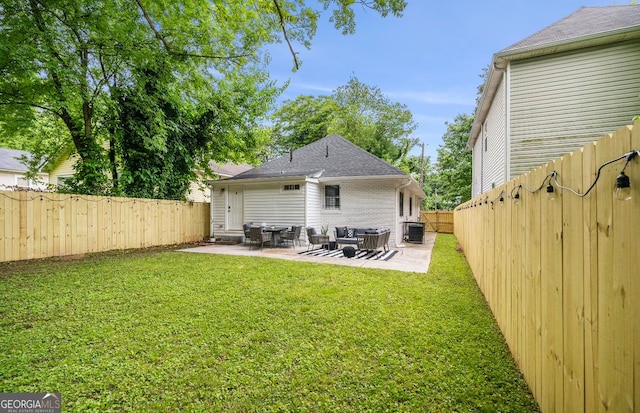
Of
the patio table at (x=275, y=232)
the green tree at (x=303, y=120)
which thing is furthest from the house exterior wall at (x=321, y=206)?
the green tree at (x=303, y=120)

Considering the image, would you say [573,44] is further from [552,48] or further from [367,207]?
[367,207]

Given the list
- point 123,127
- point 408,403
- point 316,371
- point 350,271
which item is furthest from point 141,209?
point 408,403

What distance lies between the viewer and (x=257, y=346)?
3.04 metres

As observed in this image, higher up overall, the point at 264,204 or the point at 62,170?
the point at 62,170

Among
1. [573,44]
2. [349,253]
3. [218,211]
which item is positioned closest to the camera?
[573,44]

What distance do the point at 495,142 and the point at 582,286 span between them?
8989mm

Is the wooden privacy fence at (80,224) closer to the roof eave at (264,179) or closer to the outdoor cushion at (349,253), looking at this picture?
the roof eave at (264,179)

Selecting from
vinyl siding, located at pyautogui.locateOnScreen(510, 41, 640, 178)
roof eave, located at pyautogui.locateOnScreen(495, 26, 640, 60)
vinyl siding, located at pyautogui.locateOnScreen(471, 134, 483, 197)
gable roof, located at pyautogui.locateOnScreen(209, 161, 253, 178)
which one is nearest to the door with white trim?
gable roof, located at pyautogui.locateOnScreen(209, 161, 253, 178)

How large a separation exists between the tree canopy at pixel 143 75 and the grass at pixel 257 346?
4.26 meters

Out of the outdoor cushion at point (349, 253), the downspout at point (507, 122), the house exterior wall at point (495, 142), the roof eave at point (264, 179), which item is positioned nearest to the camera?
the downspout at point (507, 122)

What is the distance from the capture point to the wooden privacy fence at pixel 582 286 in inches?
42.1

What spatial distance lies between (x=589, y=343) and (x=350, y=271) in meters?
5.33

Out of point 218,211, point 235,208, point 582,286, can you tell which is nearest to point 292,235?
point 235,208

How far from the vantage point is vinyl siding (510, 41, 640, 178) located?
21.2 ft
